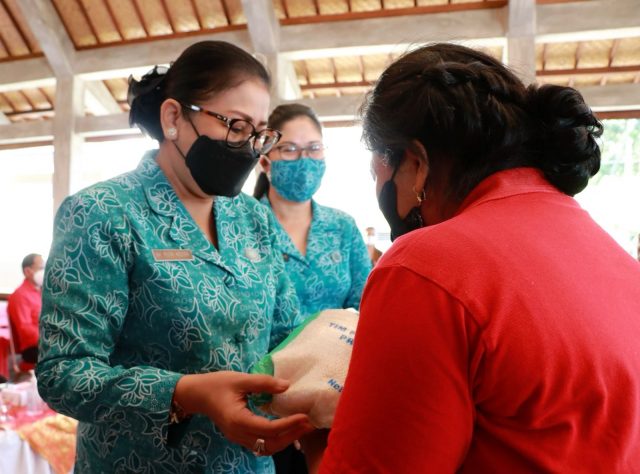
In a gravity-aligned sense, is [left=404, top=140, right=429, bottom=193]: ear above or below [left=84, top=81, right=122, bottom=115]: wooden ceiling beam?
Result: above

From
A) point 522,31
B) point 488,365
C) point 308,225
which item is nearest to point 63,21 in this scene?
point 522,31

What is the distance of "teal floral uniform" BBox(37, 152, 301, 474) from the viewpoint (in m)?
1.08

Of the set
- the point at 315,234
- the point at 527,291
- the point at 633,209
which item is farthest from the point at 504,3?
the point at 527,291

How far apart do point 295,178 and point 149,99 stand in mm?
1040

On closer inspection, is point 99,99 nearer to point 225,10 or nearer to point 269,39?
point 225,10

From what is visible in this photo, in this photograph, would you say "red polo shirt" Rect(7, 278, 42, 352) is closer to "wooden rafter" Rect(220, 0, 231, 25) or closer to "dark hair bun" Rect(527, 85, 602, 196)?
"wooden rafter" Rect(220, 0, 231, 25)

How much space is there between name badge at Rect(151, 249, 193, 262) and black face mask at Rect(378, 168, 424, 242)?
43 cm

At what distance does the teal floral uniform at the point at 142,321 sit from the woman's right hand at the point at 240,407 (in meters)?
0.06

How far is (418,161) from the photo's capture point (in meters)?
0.94

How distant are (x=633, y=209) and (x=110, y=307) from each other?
647 cm

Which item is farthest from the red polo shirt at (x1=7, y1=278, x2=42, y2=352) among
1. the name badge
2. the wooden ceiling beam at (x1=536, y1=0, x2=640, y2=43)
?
the wooden ceiling beam at (x1=536, y1=0, x2=640, y2=43)

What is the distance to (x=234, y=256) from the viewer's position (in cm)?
136

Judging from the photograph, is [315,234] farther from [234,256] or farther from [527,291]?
[527,291]

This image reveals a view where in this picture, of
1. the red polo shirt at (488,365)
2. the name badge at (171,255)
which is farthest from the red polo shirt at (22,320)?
the red polo shirt at (488,365)
